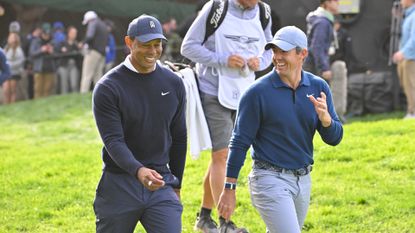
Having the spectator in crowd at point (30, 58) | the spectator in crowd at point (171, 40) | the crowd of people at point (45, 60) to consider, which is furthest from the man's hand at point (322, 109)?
the spectator in crowd at point (30, 58)

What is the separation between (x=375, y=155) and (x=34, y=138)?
21.8 feet

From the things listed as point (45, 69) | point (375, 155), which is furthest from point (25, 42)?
point (375, 155)

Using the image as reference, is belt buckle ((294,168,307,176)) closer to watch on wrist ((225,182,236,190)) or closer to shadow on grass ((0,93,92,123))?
watch on wrist ((225,182,236,190))

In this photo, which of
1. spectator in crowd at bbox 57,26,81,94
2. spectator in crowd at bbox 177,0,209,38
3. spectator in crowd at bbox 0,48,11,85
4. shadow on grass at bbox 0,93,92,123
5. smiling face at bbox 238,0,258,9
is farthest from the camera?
spectator in crowd at bbox 57,26,81,94

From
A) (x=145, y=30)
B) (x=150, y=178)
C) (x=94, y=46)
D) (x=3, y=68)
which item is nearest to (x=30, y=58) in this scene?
(x=94, y=46)

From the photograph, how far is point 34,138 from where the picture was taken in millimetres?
14195

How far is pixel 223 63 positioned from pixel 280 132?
1724mm

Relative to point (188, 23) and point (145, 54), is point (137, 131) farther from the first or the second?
point (188, 23)

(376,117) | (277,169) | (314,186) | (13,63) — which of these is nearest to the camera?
(277,169)

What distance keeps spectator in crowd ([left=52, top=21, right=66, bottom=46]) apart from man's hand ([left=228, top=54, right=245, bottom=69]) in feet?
48.0

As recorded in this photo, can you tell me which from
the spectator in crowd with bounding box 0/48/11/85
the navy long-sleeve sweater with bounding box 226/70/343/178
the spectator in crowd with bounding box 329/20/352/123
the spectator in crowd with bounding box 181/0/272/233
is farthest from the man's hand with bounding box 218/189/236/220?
the spectator in crowd with bounding box 329/20/352/123

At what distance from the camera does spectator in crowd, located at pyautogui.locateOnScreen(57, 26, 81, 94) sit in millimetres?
21344

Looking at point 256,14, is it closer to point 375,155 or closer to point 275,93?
point 275,93

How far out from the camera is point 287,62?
523cm
